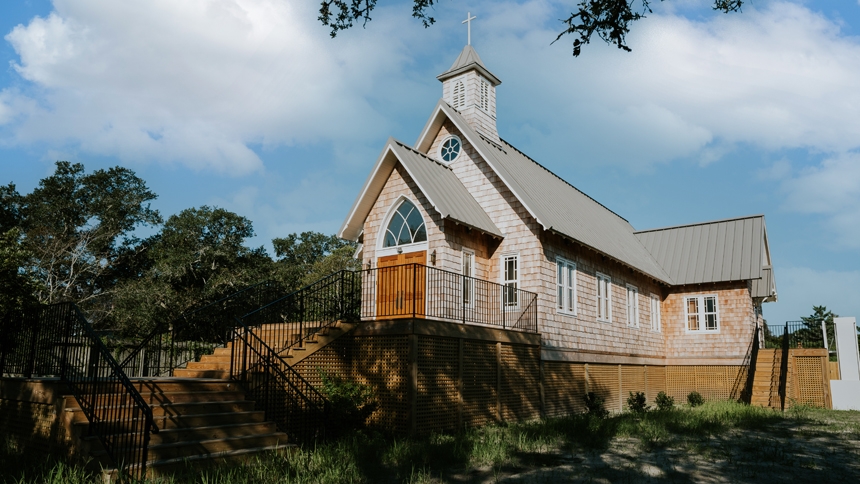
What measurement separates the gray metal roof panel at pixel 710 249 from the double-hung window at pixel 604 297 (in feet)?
19.1

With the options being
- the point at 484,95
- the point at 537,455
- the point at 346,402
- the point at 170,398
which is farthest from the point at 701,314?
the point at 170,398

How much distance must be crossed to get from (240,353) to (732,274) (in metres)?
19.8

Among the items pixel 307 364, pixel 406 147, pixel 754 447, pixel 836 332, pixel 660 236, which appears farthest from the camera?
pixel 660 236

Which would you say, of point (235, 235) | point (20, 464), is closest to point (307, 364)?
point (20, 464)

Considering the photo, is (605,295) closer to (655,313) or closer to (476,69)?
(655,313)

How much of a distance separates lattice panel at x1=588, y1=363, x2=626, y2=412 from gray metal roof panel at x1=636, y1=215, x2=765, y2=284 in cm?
661

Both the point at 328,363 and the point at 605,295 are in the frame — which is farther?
the point at 605,295

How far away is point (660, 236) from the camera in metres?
30.0

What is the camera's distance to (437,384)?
45.0 ft

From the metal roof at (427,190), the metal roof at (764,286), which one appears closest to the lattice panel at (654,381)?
the metal roof at (764,286)

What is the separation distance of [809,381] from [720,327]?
3709 mm

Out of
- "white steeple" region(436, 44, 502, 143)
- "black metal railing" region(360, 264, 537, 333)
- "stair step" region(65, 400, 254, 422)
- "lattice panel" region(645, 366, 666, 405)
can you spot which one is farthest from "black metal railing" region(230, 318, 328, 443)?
"lattice panel" region(645, 366, 666, 405)

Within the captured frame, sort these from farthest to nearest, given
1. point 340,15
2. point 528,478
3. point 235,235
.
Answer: point 235,235 < point 340,15 < point 528,478

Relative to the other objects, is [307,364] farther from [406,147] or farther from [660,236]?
[660,236]
